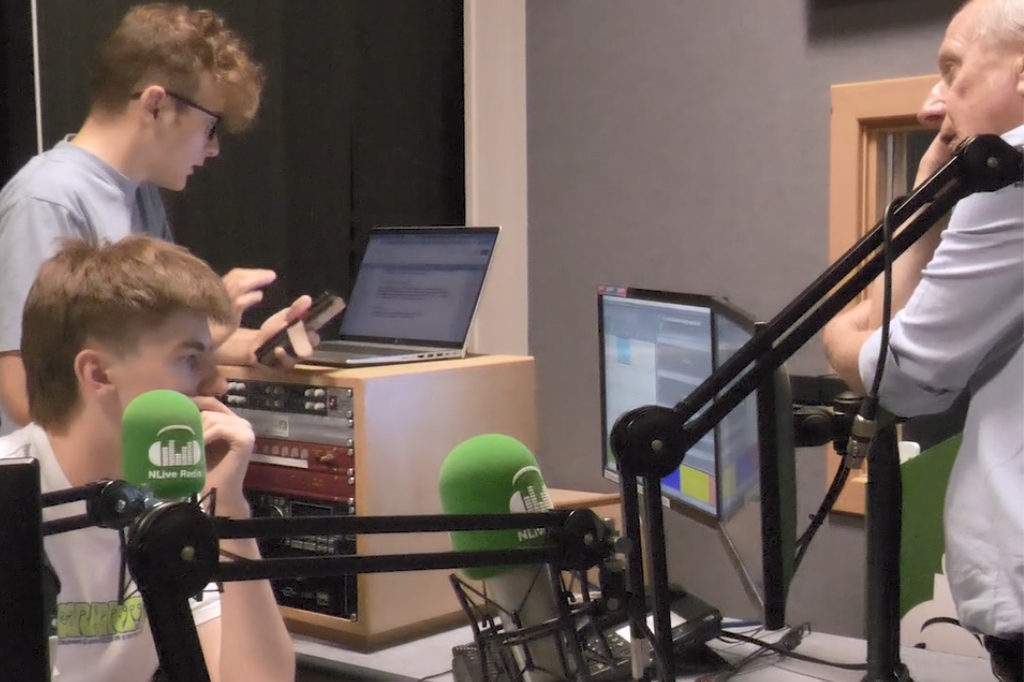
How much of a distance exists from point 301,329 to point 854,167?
1.08m

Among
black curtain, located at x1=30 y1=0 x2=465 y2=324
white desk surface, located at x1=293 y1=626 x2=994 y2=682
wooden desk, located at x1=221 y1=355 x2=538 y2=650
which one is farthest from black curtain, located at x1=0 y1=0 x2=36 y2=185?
white desk surface, located at x1=293 y1=626 x2=994 y2=682

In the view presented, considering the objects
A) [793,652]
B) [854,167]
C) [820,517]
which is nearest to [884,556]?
[820,517]

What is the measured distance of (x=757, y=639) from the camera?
1.60m

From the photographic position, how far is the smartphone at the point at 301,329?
164cm

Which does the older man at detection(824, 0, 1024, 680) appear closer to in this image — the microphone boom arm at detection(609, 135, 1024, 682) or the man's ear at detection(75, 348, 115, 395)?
the microphone boom arm at detection(609, 135, 1024, 682)

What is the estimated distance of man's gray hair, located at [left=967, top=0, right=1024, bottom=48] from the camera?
113 centimetres

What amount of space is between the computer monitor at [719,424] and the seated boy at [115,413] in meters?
0.50

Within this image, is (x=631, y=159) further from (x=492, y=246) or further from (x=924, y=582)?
(x=924, y=582)

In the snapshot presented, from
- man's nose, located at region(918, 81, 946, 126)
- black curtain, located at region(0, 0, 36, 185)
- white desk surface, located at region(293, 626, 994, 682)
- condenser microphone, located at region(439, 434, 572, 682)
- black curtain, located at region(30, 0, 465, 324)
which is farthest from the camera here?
black curtain, located at region(30, 0, 465, 324)

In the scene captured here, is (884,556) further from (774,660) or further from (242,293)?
(242,293)

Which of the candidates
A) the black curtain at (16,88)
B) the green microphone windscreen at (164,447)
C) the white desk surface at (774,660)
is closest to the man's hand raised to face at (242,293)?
the white desk surface at (774,660)

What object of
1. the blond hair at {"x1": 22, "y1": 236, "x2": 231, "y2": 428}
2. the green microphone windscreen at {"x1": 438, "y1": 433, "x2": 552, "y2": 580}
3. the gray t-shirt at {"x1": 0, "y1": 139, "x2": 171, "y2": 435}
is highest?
the gray t-shirt at {"x1": 0, "y1": 139, "x2": 171, "y2": 435}

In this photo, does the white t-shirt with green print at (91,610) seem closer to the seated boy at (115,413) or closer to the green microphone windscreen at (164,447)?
the seated boy at (115,413)

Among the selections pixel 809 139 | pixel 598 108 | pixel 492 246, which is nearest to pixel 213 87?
pixel 492 246
